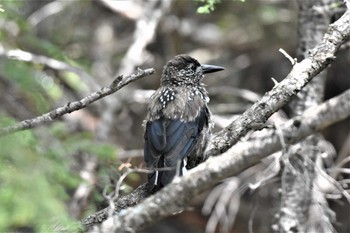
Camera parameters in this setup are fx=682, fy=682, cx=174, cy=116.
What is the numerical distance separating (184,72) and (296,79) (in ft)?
6.61

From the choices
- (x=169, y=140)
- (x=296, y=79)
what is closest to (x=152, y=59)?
(x=169, y=140)

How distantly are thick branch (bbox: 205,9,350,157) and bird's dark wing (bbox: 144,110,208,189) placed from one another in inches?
25.5

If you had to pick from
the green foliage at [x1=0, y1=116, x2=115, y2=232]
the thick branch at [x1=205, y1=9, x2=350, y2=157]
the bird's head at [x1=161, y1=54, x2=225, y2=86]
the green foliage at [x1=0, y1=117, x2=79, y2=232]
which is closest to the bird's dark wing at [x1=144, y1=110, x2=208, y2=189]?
the thick branch at [x1=205, y1=9, x2=350, y2=157]

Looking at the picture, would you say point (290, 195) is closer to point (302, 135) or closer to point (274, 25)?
point (302, 135)

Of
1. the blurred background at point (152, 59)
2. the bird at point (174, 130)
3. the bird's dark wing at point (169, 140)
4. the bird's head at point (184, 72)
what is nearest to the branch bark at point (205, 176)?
the bird at point (174, 130)

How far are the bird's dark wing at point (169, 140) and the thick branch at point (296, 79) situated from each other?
65 centimetres

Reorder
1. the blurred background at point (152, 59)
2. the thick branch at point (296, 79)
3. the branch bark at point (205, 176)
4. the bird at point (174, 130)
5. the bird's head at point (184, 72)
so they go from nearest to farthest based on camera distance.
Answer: the branch bark at point (205, 176) < the thick branch at point (296, 79) < the bird at point (174, 130) < the bird's head at point (184, 72) < the blurred background at point (152, 59)

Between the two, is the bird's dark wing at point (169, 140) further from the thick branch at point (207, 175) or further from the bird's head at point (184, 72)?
the thick branch at point (207, 175)

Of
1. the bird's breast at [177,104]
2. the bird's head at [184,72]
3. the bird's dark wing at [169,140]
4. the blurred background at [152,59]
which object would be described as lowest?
the bird's dark wing at [169,140]

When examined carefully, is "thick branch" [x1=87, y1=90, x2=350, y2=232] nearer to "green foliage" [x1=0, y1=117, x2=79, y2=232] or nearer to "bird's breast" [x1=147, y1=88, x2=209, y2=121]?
"green foliage" [x1=0, y1=117, x2=79, y2=232]

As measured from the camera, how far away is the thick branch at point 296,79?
4129mm

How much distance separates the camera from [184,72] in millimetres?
6027

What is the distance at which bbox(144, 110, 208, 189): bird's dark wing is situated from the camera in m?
4.80

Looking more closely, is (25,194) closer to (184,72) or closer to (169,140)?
(169,140)
